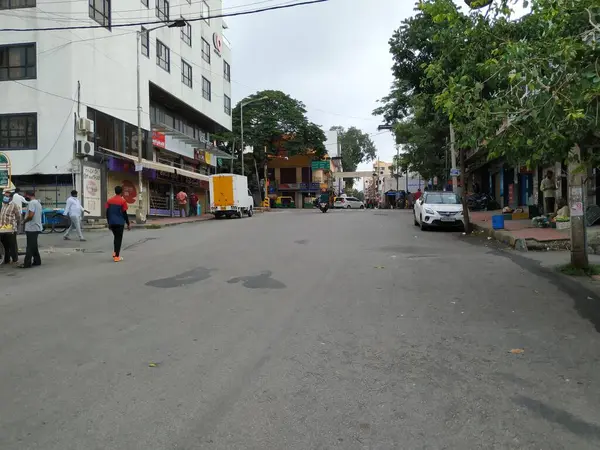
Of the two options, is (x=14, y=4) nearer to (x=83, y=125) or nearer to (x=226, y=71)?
(x=83, y=125)

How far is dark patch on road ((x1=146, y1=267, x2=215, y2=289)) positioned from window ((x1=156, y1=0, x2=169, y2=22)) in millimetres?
24508

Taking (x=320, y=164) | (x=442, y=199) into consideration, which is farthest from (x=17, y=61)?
(x=320, y=164)

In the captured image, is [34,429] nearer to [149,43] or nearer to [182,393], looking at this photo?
[182,393]

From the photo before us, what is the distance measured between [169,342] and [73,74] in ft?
67.0

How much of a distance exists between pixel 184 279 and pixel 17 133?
17.8 m

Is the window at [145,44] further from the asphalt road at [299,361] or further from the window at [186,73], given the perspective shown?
the asphalt road at [299,361]

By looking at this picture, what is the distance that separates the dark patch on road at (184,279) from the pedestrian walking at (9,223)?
4.43 meters

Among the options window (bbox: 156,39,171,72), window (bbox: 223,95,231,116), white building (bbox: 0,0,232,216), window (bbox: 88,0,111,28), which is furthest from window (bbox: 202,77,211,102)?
window (bbox: 88,0,111,28)

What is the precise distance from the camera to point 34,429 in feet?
11.2

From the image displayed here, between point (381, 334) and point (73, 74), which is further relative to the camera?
point (73, 74)

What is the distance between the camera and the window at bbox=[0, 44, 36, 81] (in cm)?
2233

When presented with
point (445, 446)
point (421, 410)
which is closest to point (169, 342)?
point (421, 410)

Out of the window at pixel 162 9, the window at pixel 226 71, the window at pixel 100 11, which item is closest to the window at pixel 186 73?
the window at pixel 162 9

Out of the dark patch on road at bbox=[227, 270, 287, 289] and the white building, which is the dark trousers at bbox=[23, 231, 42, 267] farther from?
the white building
